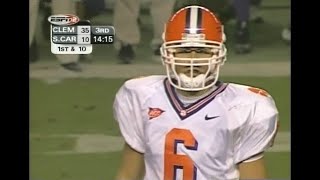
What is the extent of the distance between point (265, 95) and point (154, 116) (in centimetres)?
44

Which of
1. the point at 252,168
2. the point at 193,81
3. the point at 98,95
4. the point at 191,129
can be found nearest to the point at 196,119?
the point at 191,129

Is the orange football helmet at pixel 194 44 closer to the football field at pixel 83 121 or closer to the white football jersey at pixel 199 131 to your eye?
the white football jersey at pixel 199 131

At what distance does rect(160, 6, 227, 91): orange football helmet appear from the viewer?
331 centimetres

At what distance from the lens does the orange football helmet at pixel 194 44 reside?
10.9ft

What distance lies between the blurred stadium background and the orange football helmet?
A: 293 mm

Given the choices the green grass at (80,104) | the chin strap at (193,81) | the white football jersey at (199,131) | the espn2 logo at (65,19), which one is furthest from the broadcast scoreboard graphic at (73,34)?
the chin strap at (193,81)

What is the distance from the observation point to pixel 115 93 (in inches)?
146

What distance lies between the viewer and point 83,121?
3.78m

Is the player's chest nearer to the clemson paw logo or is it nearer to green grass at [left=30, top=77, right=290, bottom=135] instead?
the clemson paw logo

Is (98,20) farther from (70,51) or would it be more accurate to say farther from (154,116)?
(154,116)

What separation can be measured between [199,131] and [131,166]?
0.30 m

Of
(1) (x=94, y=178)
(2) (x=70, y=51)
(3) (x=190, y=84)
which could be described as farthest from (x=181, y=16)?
(1) (x=94, y=178)

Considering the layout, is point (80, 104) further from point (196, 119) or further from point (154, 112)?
point (196, 119)

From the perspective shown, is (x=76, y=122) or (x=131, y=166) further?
(x=76, y=122)
